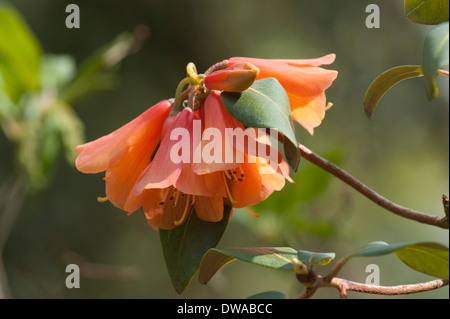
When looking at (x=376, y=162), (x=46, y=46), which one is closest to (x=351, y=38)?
(x=376, y=162)

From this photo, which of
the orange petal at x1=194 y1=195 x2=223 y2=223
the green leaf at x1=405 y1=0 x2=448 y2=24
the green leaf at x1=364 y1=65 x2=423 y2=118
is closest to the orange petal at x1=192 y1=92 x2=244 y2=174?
the orange petal at x1=194 y1=195 x2=223 y2=223

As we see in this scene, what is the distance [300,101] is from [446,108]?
7.81 feet

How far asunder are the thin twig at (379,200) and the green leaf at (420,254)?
46 millimetres

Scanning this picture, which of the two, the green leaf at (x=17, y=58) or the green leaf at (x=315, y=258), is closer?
the green leaf at (x=315, y=258)

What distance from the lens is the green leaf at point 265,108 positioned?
0.74 metres

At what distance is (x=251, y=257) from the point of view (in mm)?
779

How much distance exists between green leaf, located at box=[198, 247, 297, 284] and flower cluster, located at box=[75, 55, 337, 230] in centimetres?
8

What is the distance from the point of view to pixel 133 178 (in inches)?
36.4

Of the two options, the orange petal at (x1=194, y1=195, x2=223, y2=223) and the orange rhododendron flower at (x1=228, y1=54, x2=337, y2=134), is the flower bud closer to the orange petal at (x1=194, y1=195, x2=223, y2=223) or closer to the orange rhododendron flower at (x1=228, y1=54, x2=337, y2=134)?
the orange rhododendron flower at (x1=228, y1=54, x2=337, y2=134)

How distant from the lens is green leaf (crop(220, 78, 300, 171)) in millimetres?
741

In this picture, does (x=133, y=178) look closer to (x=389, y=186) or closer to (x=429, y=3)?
(x=429, y=3)

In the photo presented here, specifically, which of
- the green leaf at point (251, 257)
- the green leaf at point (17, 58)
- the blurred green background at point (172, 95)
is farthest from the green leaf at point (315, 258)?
the blurred green background at point (172, 95)

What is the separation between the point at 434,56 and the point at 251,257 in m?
0.35

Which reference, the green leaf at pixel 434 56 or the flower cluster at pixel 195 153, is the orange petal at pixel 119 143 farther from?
the green leaf at pixel 434 56
